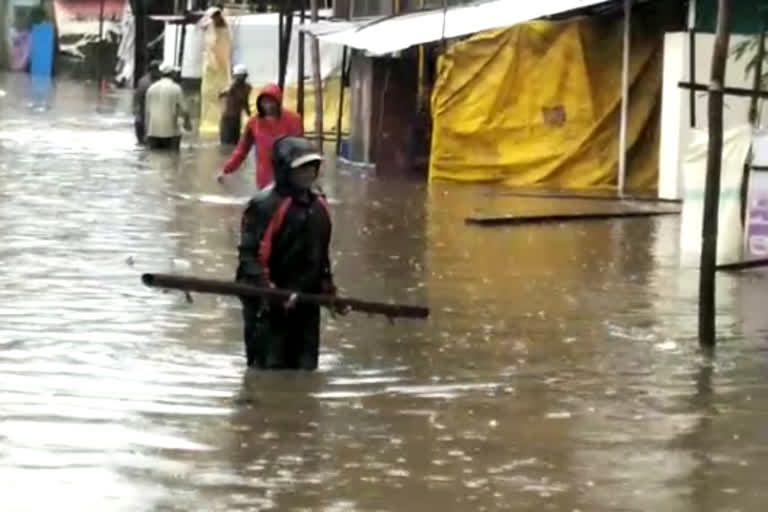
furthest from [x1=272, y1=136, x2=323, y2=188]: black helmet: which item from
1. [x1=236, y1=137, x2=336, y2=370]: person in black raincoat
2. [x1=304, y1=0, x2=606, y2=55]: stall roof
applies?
[x1=304, y1=0, x2=606, y2=55]: stall roof

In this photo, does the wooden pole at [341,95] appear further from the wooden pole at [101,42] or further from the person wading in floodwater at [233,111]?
the wooden pole at [101,42]

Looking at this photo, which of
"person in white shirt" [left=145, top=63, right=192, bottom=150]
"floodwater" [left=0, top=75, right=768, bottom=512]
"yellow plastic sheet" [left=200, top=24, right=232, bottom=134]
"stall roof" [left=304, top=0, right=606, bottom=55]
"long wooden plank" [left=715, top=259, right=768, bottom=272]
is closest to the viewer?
"floodwater" [left=0, top=75, right=768, bottom=512]

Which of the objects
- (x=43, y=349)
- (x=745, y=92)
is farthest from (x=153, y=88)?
(x=43, y=349)

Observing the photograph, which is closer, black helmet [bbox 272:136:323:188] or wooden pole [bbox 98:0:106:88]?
black helmet [bbox 272:136:323:188]

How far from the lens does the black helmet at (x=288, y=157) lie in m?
9.44

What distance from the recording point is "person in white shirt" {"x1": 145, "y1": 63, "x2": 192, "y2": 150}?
3016 centimetres

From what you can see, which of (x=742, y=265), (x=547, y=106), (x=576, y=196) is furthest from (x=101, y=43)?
(x=742, y=265)

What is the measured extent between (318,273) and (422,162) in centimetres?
1731

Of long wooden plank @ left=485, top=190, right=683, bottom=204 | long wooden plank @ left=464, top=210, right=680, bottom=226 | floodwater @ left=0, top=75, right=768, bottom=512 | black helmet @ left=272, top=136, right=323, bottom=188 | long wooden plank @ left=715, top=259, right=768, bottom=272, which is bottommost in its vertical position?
floodwater @ left=0, top=75, right=768, bottom=512

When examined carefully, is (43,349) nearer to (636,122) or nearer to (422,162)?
(636,122)

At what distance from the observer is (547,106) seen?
2458 cm

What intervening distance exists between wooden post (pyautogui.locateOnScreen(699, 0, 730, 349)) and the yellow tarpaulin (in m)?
12.5

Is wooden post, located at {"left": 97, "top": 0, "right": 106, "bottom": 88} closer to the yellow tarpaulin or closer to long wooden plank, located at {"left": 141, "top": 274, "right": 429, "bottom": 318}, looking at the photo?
the yellow tarpaulin

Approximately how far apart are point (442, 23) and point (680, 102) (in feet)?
14.6
